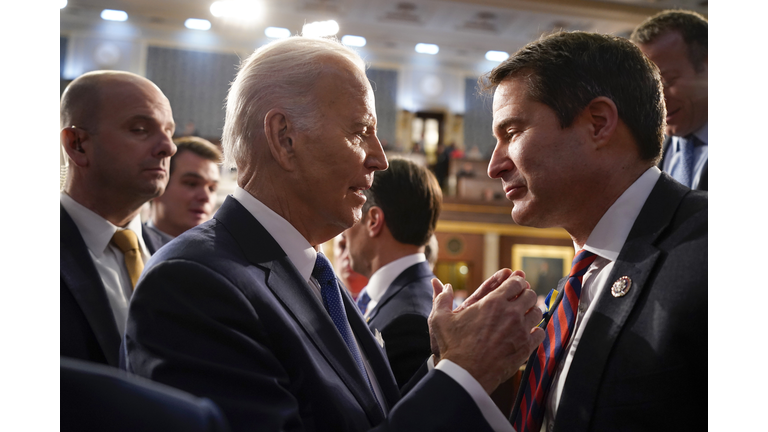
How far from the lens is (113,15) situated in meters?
13.9

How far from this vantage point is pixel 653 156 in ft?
5.41

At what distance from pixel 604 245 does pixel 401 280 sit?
43.8 inches

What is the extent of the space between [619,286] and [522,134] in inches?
20.8

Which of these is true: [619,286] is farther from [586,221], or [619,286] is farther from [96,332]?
[96,332]

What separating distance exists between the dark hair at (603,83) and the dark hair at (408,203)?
1109 millimetres

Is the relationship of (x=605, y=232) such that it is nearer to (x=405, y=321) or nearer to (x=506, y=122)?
(x=506, y=122)

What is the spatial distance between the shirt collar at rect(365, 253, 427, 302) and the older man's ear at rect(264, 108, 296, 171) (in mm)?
1136

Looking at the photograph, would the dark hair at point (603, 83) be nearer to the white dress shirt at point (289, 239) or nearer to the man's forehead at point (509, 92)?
the man's forehead at point (509, 92)

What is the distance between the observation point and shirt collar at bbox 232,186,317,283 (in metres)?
1.61

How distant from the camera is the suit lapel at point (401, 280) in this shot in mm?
2473

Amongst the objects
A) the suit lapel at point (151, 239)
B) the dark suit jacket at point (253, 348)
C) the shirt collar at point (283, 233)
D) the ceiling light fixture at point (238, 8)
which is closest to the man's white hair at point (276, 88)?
the shirt collar at point (283, 233)

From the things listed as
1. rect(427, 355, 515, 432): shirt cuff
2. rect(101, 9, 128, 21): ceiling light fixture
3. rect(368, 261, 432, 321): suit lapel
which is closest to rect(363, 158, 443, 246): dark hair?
rect(368, 261, 432, 321): suit lapel

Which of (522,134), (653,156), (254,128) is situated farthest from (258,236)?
(653,156)
